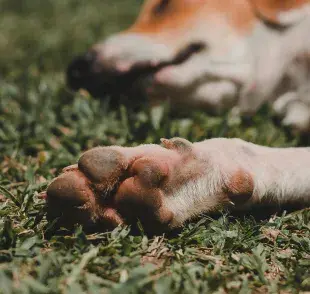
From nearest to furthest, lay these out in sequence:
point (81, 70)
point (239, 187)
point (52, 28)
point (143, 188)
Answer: point (143, 188), point (239, 187), point (81, 70), point (52, 28)

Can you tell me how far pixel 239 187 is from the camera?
5.66ft

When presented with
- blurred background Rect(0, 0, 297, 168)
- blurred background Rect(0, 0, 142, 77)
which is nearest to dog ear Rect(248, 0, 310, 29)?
blurred background Rect(0, 0, 297, 168)

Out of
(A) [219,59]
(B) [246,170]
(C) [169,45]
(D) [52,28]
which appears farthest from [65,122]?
(D) [52,28]

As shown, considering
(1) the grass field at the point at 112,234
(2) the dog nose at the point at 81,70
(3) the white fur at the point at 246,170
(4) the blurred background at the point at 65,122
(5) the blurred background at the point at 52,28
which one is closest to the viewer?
(1) the grass field at the point at 112,234

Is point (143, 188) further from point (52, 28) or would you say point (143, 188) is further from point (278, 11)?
point (52, 28)

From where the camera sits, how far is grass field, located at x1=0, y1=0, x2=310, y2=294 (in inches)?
56.9

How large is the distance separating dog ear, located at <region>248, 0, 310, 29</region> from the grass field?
1.42ft

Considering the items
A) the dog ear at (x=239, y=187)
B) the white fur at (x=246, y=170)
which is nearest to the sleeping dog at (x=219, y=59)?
the white fur at (x=246, y=170)

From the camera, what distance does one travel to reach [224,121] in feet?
8.39

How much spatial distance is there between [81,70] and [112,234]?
1.35m

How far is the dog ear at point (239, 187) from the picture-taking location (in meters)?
1.73

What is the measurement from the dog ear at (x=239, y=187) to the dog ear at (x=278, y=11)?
1170 millimetres

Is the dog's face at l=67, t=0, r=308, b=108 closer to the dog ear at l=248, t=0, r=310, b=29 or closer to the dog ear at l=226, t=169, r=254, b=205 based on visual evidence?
the dog ear at l=248, t=0, r=310, b=29

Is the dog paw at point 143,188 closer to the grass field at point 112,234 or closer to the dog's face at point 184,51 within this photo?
the grass field at point 112,234
